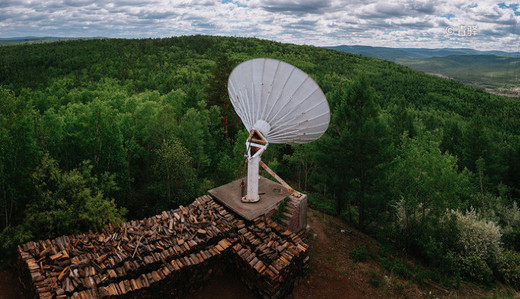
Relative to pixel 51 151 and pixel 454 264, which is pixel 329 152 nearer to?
pixel 454 264

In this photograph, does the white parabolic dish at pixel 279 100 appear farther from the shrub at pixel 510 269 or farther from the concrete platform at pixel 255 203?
the shrub at pixel 510 269

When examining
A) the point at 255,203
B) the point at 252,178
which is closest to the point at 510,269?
the point at 255,203

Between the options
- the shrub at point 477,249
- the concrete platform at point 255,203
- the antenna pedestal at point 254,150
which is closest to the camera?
the antenna pedestal at point 254,150

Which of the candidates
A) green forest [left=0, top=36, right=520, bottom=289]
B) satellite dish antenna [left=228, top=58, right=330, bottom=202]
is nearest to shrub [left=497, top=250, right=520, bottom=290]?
green forest [left=0, top=36, right=520, bottom=289]

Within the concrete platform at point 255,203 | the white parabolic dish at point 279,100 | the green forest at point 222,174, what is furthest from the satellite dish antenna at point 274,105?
the green forest at point 222,174

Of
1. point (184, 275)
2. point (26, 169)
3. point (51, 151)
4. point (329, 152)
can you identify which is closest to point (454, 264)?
point (329, 152)

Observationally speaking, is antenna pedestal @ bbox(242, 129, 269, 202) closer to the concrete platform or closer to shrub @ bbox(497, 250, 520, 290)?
the concrete platform

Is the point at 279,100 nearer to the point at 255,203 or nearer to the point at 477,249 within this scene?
the point at 255,203

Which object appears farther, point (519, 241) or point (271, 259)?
point (519, 241)

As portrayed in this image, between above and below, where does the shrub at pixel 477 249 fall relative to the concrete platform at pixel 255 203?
below
